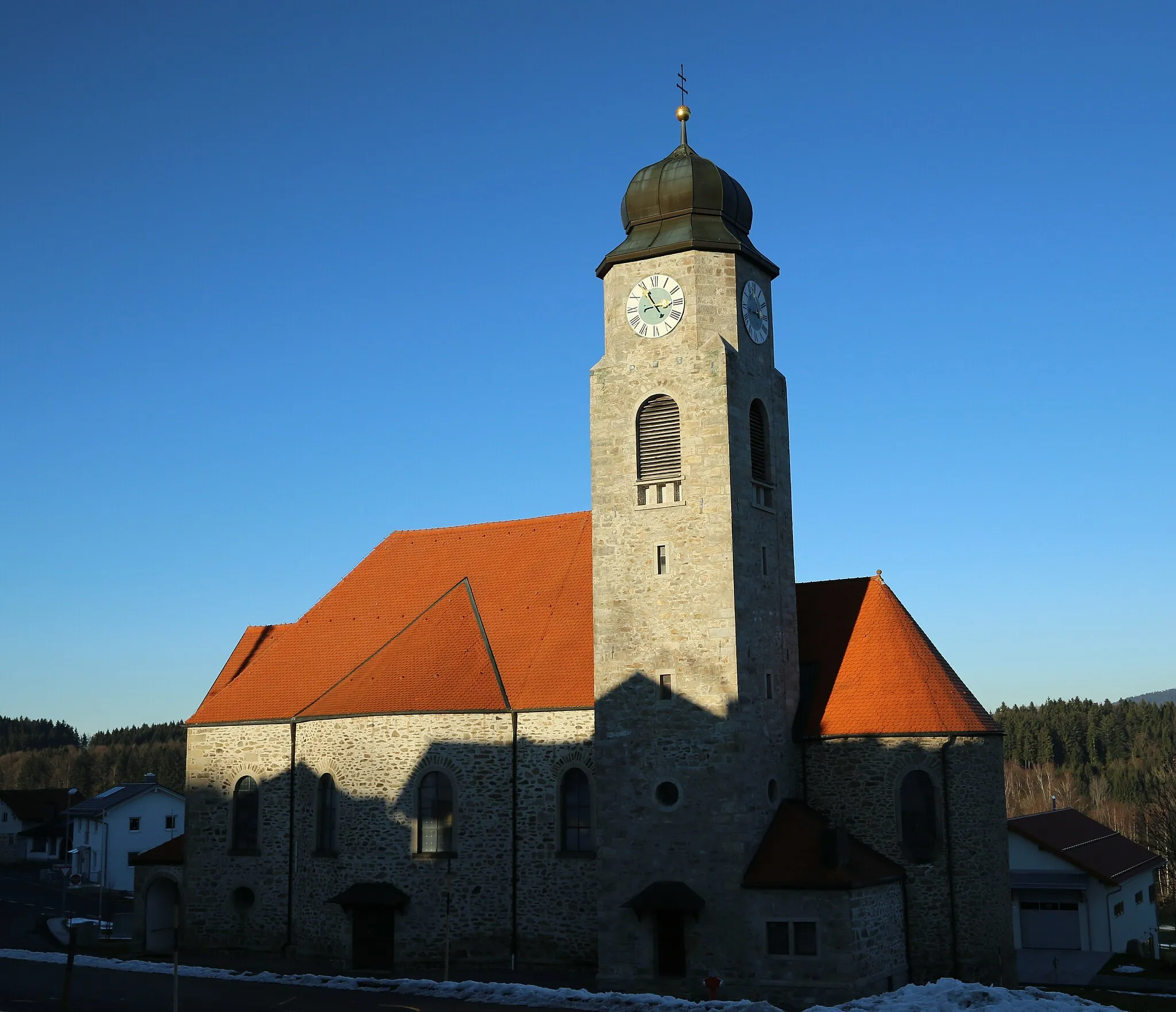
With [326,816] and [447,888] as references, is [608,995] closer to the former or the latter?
[447,888]

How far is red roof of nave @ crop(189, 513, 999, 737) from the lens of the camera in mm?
27731

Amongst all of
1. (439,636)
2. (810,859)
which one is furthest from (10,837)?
(810,859)

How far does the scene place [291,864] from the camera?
102ft

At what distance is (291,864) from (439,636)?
7.04 m

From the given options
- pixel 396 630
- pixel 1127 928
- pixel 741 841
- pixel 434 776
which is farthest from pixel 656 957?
pixel 1127 928

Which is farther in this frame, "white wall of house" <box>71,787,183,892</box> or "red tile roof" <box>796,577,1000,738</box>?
"white wall of house" <box>71,787,183,892</box>

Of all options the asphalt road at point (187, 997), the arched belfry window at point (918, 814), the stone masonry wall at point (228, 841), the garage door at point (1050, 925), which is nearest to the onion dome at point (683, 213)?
the arched belfry window at point (918, 814)

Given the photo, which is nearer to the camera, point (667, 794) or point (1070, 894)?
point (667, 794)

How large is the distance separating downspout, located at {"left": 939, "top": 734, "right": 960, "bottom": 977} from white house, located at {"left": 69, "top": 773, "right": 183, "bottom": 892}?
5286 cm

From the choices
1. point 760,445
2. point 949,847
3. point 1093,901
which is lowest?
point 1093,901

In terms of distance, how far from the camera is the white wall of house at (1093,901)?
3791cm

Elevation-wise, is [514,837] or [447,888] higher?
[514,837]

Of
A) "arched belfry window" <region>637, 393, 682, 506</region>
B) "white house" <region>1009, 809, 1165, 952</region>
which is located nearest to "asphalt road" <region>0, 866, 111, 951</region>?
"arched belfry window" <region>637, 393, 682, 506</region>

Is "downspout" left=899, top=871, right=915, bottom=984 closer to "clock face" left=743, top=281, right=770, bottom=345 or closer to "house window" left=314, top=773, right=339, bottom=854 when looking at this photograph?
"clock face" left=743, top=281, right=770, bottom=345
